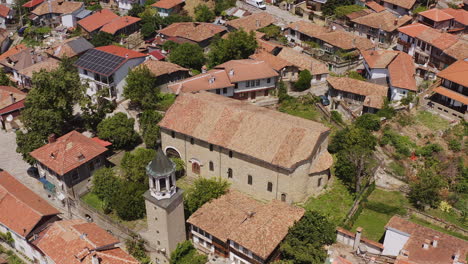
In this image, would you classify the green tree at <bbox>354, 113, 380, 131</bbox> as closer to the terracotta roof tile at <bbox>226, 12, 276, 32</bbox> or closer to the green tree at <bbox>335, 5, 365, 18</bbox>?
the terracotta roof tile at <bbox>226, 12, 276, 32</bbox>

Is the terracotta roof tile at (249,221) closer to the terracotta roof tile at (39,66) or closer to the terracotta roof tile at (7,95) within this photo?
the terracotta roof tile at (7,95)

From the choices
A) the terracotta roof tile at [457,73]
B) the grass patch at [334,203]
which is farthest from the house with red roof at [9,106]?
the terracotta roof tile at [457,73]

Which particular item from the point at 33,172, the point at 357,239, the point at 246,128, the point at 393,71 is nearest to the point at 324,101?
the point at 393,71

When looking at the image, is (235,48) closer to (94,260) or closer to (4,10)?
(94,260)

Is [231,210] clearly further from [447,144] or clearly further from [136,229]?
[447,144]

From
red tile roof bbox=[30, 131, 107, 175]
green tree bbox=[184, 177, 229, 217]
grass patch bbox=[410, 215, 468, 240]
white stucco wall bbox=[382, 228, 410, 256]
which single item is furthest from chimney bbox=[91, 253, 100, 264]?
grass patch bbox=[410, 215, 468, 240]
